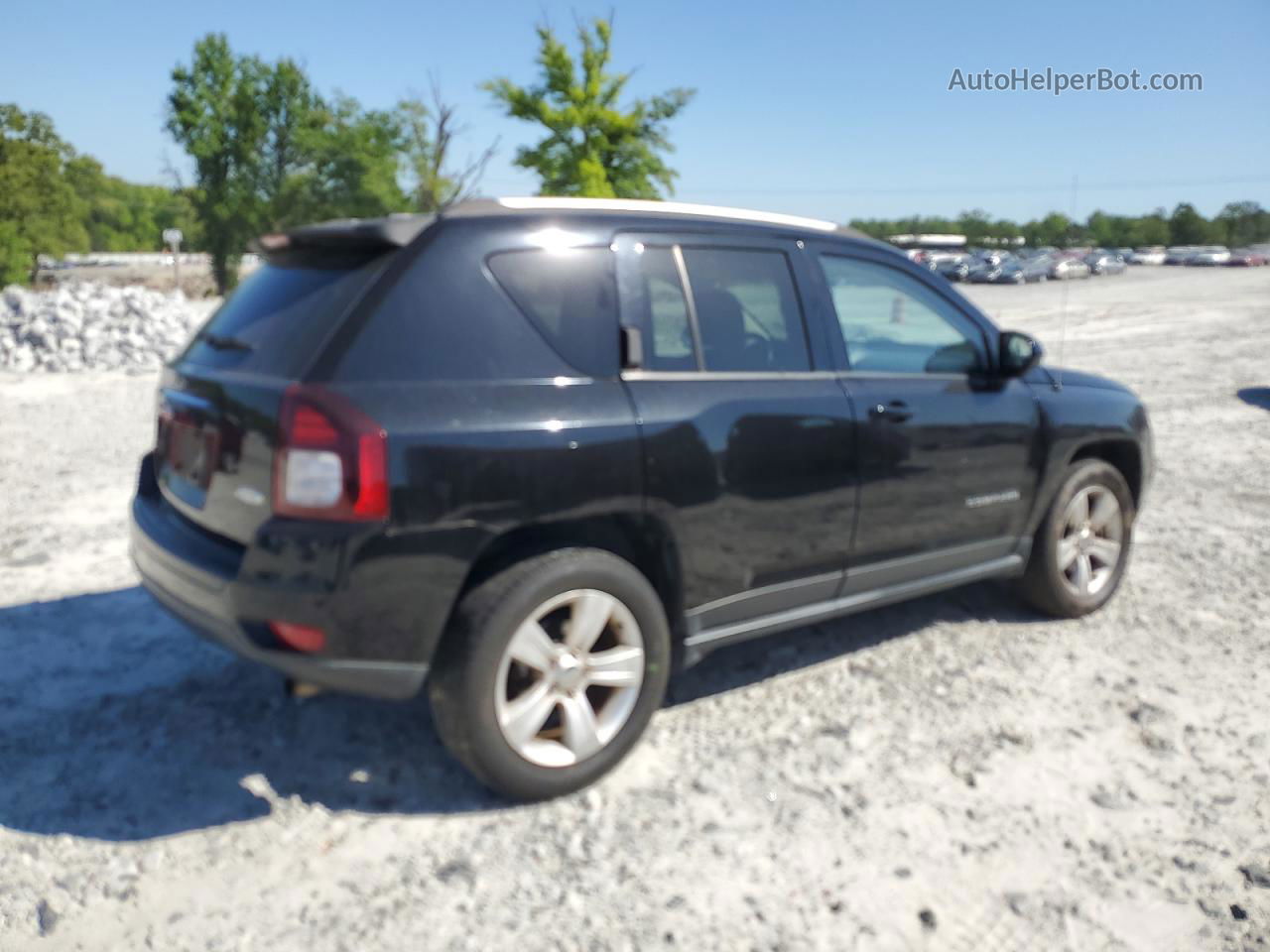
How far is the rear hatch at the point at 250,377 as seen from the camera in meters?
2.90

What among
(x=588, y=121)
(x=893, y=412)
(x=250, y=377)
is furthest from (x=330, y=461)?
(x=588, y=121)

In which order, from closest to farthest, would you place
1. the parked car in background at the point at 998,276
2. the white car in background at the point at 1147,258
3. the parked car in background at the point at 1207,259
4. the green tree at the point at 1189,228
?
the parked car in background at the point at 998,276, the parked car in background at the point at 1207,259, the white car in background at the point at 1147,258, the green tree at the point at 1189,228

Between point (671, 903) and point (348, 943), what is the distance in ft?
2.73

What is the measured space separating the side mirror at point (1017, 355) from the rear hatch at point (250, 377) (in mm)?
2677

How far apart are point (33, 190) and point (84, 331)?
160ft

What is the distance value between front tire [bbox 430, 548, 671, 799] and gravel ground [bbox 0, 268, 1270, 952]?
0.18 m

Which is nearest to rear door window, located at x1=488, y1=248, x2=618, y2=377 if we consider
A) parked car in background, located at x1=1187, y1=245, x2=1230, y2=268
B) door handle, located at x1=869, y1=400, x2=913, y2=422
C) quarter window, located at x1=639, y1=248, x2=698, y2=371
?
quarter window, located at x1=639, y1=248, x2=698, y2=371

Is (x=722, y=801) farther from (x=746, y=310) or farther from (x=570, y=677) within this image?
(x=746, y=310)

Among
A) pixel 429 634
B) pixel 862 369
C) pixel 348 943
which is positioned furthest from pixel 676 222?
pixel 348 943

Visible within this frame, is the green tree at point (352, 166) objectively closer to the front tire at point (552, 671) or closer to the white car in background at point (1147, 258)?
the front tire at point (552, 671)

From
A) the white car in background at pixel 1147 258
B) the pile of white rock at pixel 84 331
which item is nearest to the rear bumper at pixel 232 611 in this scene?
the pile of white rock at pixel 84 331

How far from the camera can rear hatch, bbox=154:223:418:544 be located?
2.90 meters

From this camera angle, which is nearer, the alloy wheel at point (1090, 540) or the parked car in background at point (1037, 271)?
the alloy wheel at point (1090, 540)

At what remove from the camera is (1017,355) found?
14.4ft
